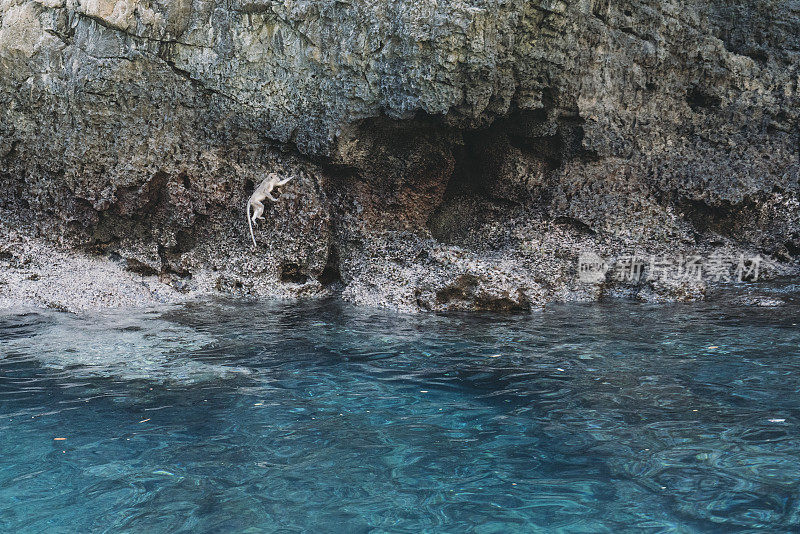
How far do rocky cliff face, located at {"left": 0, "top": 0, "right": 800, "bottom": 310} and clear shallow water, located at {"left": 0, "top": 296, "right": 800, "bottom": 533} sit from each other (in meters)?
1.52

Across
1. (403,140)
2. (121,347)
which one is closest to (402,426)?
(121,347)

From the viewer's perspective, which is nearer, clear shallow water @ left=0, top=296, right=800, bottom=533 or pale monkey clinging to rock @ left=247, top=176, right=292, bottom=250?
clear shallow water @ left=0, top=296, right=800, bottom=533

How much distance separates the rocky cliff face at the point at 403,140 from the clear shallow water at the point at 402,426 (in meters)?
1.52

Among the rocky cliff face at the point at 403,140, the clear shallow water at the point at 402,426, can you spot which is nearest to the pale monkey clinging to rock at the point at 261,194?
the rocky cliff face at the point at 403,140

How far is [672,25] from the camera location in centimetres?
855

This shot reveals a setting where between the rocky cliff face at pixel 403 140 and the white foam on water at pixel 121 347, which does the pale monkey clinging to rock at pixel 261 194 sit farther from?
the white foam on water at pixel 121 347

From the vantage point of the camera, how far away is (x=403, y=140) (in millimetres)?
8242

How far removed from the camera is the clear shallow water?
3.29 meters

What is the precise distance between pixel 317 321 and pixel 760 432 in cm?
412

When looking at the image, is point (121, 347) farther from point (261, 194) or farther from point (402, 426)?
point (402, 426)

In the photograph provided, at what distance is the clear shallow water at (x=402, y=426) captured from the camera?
10.8 feet

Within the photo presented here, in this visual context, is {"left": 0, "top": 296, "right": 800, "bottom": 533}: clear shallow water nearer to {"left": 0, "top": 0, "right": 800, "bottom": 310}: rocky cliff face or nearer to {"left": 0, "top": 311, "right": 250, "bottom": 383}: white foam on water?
{"left": 0, "top": 311, "right": 250, "bottom": 383}: white foam on water

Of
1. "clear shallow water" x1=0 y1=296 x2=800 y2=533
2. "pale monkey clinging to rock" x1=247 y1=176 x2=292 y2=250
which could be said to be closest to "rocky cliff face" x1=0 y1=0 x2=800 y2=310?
"pale monkey clinging to rock" x1=247 y1=176 x2=292 y2=250

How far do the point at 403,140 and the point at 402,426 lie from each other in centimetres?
460
